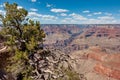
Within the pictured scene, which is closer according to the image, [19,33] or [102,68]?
[19,33]

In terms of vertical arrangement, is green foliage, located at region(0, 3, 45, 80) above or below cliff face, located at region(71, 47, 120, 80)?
above

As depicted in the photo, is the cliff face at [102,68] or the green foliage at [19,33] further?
the cliff face at [102,68]

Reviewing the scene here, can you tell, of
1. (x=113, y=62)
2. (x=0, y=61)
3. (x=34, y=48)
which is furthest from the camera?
(x=113, y=62)

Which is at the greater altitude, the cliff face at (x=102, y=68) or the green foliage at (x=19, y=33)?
the green foliage at (x=19, y=33)

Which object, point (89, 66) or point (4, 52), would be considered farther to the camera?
point (89, 66)

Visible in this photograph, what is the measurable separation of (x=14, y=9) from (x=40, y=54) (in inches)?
253

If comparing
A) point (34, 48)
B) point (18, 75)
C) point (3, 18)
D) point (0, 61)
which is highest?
point (3, 18)

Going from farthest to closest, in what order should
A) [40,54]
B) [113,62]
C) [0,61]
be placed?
[113,62] → [0,61] → [40,54]

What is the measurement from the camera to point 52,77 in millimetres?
28844

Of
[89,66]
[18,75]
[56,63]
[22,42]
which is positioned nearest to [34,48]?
[22,42]

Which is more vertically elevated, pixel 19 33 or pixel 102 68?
pixel 19 33

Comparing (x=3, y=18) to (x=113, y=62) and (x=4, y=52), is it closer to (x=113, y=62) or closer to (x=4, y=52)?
(x=4, y=52)

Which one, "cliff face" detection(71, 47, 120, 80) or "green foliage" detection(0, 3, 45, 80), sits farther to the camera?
"cliff face" detection(71, 47, 120, 80)

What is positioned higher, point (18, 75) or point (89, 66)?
point (18, 75)
